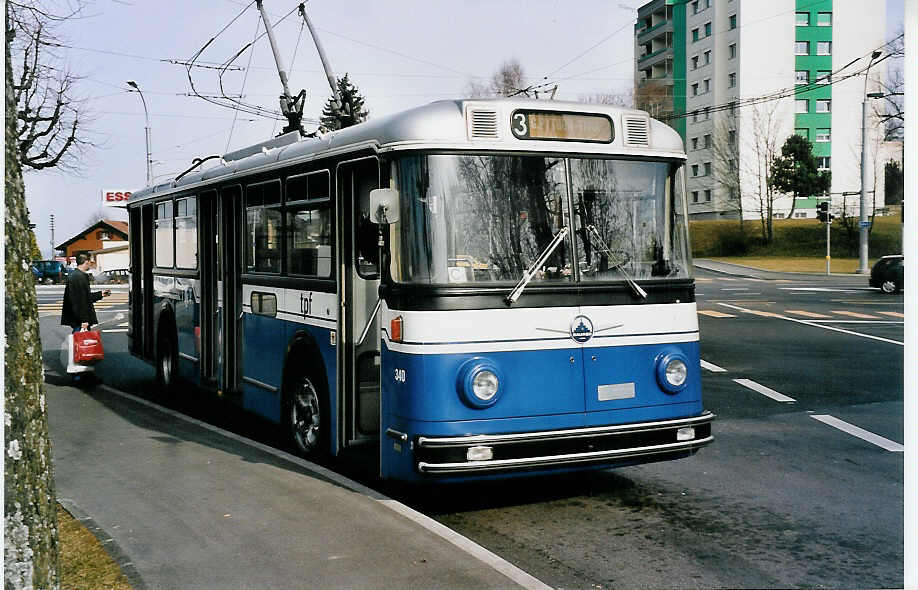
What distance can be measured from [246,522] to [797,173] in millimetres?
62302

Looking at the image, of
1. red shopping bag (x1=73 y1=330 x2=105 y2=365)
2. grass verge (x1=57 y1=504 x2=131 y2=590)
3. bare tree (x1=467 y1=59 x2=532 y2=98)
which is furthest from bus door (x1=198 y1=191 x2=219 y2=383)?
bare tree (x1=467 y1=59 x2=532 y2=98)

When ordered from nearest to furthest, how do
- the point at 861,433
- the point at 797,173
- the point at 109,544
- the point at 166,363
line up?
the point at 109,544 < the point at 861,433 < the point at 166,363 < the point at 797,173

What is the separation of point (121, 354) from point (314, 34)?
783 centimetres

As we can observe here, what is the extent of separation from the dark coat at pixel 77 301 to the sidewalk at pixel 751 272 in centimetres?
3690

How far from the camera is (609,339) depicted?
700 centimetres

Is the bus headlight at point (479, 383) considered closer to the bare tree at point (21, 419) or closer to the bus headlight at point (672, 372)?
the bus headlight at point (672, 372)

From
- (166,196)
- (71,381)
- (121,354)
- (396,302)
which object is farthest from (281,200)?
(121,354)

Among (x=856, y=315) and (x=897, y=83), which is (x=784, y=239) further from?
(x=897, y=83)

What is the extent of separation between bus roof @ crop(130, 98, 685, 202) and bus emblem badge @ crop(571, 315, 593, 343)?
1205mm

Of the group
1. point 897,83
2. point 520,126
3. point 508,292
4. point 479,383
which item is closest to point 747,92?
point 897,83

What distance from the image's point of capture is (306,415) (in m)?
8.78

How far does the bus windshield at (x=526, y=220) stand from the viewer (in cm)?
670

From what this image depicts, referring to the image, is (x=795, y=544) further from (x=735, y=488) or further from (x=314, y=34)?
(x=314, y=34)

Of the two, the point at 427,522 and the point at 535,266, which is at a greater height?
the point at 535,266
